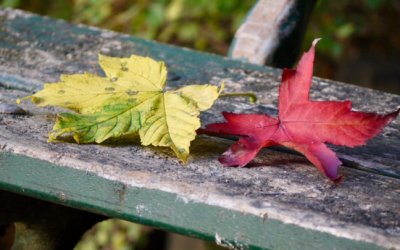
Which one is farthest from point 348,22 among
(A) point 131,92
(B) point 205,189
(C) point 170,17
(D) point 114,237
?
(B) point 205,189

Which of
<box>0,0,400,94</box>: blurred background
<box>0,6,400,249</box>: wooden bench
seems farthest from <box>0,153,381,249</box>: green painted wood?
<box>0,0,400,94</box>: blurred background

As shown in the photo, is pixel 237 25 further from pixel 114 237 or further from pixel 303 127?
pixel 303 127

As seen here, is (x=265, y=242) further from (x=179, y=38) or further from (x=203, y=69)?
(x=179, y=38)

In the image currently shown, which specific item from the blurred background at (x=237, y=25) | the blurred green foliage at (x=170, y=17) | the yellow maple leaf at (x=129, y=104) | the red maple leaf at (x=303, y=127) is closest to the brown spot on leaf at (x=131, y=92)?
the yellow maple leaf at (x=129, y=104)

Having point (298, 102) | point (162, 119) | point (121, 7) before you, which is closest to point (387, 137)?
point (298, 102)

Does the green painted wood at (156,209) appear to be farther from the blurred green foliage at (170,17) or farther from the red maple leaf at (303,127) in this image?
the blurred green foliage at (170,17)

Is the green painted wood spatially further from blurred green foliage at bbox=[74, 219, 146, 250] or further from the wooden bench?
blurred green foliage at bbox=[74, 219, 146, 250]

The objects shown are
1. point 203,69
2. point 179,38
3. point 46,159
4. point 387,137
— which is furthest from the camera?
point 179,38
